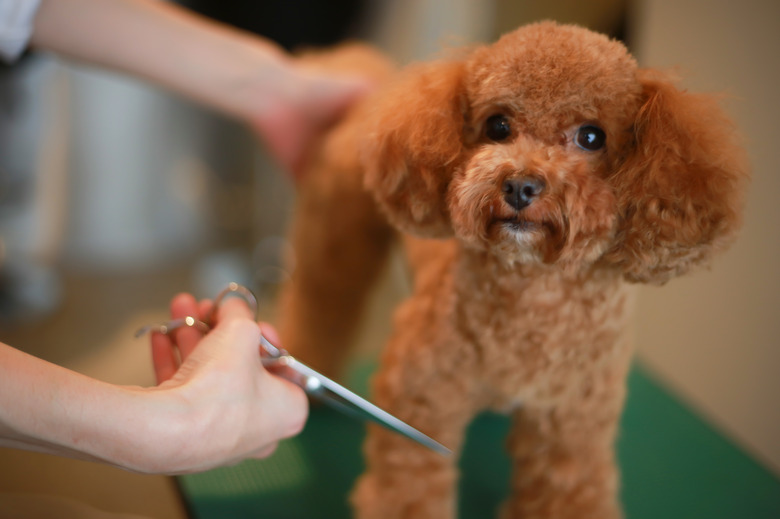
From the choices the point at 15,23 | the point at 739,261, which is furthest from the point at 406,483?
the point at 15,23

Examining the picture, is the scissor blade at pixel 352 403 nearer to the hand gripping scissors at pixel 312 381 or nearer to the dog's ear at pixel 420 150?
the hand gripping scissors at pixel 312 381

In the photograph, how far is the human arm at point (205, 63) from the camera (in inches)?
31.9

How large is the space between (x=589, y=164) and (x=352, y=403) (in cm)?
27

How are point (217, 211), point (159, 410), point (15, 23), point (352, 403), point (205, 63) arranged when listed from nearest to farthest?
point (159, 410), point (352, 403), point (15, 23), point (205, 63), point (217, 211)

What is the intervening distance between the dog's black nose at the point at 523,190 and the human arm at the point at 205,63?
1.74 feet

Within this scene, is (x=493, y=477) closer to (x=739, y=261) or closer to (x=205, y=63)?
(x=739, y=261)

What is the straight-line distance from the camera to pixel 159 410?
0.45m

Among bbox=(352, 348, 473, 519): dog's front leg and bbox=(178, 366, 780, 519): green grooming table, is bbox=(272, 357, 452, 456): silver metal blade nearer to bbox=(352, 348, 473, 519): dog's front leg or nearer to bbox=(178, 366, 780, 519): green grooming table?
bbox=(352, 348, 473, 519): dog's front leg

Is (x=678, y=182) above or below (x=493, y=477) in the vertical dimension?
above

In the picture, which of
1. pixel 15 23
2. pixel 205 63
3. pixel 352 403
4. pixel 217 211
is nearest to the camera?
pixel 352 403

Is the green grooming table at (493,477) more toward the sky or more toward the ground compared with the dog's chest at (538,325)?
more toward the ground

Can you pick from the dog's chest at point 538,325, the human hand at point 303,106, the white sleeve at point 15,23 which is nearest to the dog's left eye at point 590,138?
the dog's chest at point 538,325

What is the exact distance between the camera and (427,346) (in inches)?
24.7

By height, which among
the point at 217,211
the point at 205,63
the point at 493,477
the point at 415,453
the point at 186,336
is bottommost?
the point at 217,211
